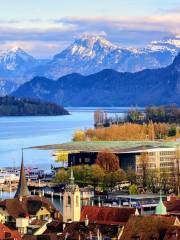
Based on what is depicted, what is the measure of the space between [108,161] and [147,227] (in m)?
39.5

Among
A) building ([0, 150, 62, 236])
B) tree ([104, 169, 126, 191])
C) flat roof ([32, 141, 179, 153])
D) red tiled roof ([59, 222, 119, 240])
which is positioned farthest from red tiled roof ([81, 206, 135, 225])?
flat roof ([32, 141, 179, 153])

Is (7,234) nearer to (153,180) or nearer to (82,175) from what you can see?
(153,180)

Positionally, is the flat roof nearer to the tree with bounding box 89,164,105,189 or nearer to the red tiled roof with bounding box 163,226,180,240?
the tree with bounding box 89,164,105,189

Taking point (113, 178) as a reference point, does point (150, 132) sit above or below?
above

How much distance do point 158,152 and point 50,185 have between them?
1052cm

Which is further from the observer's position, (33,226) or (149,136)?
(149,136)

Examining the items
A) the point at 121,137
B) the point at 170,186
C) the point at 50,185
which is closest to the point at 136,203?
the point at 170,186

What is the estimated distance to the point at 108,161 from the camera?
64.7 metres

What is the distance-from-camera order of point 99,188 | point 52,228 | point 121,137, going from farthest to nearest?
point 121,137 < point 99,188 < point 52,228

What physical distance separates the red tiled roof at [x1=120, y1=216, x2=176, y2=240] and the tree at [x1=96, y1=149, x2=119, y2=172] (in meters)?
37.2

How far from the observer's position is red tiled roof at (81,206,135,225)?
30391 mm

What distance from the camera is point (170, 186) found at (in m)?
54.6

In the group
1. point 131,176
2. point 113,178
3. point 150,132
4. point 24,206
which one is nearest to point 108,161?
point 131,176

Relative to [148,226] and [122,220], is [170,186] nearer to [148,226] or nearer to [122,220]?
[122,220]
